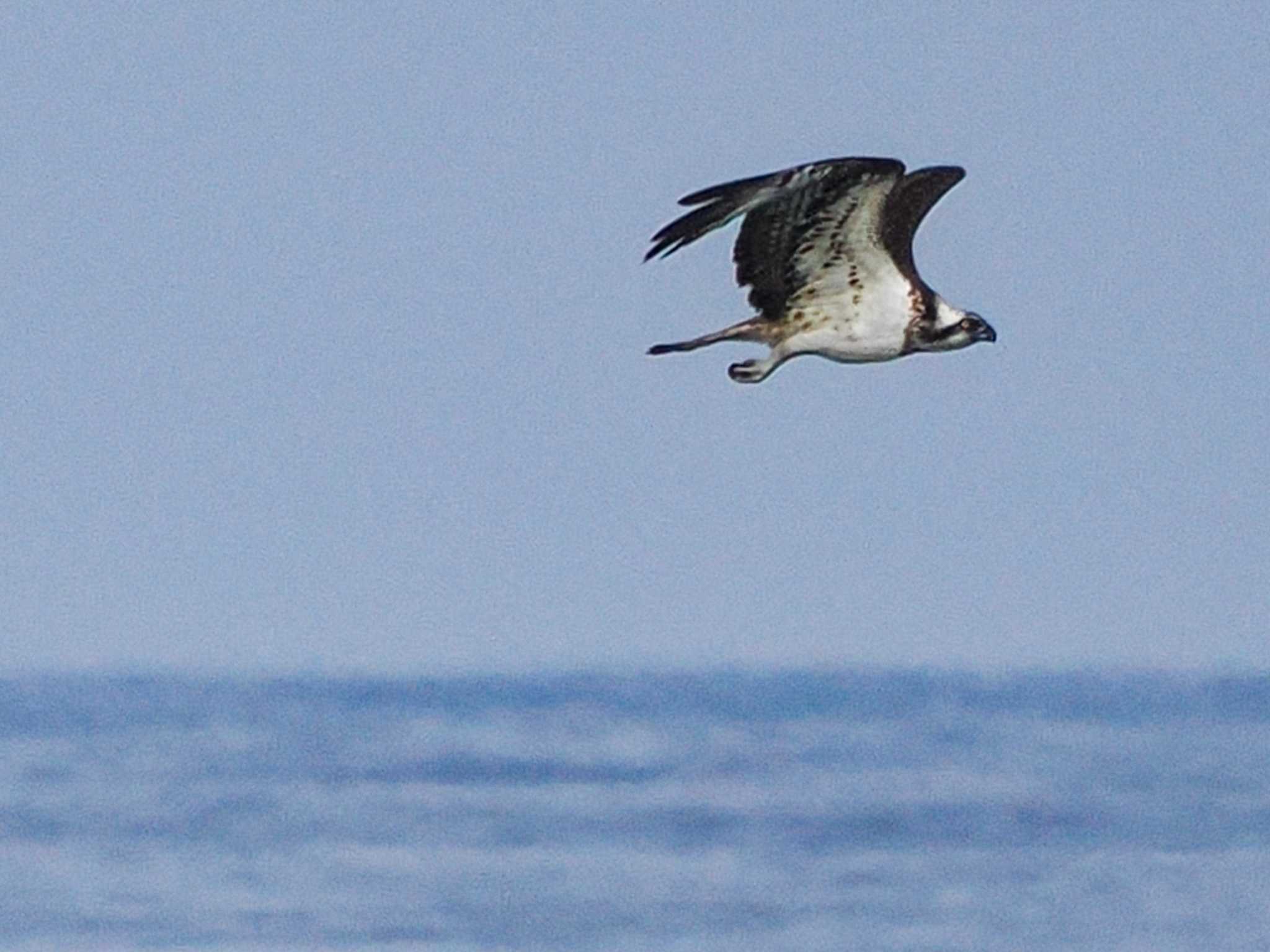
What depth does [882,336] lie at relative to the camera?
54.4 ft

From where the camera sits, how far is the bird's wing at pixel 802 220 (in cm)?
1585

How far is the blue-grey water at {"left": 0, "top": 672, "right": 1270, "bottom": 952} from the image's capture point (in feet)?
75.2

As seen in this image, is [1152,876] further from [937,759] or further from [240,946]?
[937,759]

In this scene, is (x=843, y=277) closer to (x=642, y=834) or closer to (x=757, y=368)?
(x=757, y=368)

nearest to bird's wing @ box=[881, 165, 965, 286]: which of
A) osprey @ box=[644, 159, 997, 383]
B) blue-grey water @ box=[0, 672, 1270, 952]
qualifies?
osprey @ box=[644, 159, 997, 383]

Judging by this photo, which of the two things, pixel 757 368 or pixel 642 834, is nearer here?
pixel 757 368

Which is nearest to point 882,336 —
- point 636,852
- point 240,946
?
point 240,946

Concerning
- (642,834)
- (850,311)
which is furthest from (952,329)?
(642,834)

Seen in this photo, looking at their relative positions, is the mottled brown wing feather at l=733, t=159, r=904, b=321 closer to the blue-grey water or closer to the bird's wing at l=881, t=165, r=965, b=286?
the bird's wing at l=881, t=165, r=965, b=286

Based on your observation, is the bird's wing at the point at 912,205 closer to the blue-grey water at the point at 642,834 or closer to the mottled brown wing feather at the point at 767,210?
the mottled brown wing feather at the point at 767,210

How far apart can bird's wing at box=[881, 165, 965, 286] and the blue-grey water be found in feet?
20.7

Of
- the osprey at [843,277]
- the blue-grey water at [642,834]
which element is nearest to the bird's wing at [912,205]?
the osprey at [843,277]

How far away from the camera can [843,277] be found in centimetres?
1648

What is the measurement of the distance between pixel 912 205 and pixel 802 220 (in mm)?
501
